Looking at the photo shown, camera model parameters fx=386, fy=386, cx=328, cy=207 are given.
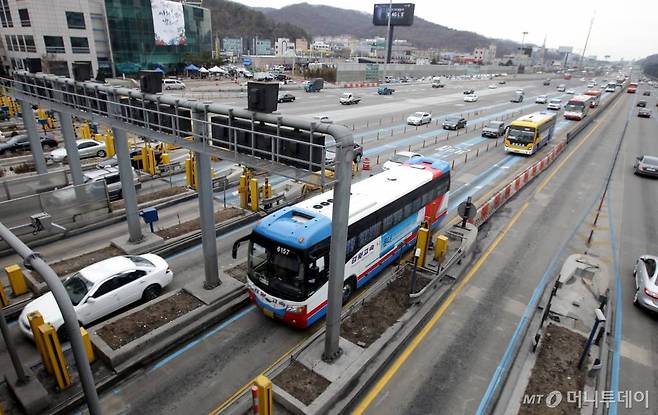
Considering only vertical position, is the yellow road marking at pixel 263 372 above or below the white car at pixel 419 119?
below

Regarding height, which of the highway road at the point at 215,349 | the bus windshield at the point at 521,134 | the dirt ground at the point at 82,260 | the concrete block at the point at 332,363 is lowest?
the highway road at the point at 215,349

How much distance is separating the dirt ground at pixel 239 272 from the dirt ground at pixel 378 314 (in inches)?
167

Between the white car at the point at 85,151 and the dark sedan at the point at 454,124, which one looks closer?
the white car at the point at 85,151

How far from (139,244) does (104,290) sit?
4.34 meters

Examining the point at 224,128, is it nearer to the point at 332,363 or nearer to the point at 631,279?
the point at 332,363

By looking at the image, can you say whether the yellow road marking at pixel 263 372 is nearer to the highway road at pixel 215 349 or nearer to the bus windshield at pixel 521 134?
the highway road at pixel 215 349

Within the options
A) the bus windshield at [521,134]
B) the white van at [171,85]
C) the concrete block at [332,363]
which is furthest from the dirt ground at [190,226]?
the white van at [171,85]

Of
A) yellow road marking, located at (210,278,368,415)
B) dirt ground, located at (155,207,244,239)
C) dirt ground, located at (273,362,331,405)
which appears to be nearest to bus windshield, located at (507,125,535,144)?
dirt ground, located at (155,207,244,239)

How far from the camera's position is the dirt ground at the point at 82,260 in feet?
45.3

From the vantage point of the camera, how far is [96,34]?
69.6 m

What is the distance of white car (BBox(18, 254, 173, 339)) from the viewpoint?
10771 mm

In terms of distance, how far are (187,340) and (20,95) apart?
16136 millimetres

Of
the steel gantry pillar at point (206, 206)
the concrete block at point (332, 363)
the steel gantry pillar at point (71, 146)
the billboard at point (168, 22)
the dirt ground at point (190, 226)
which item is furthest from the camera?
the billboard at point (168, 22)

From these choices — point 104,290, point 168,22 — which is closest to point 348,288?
point 104,290
